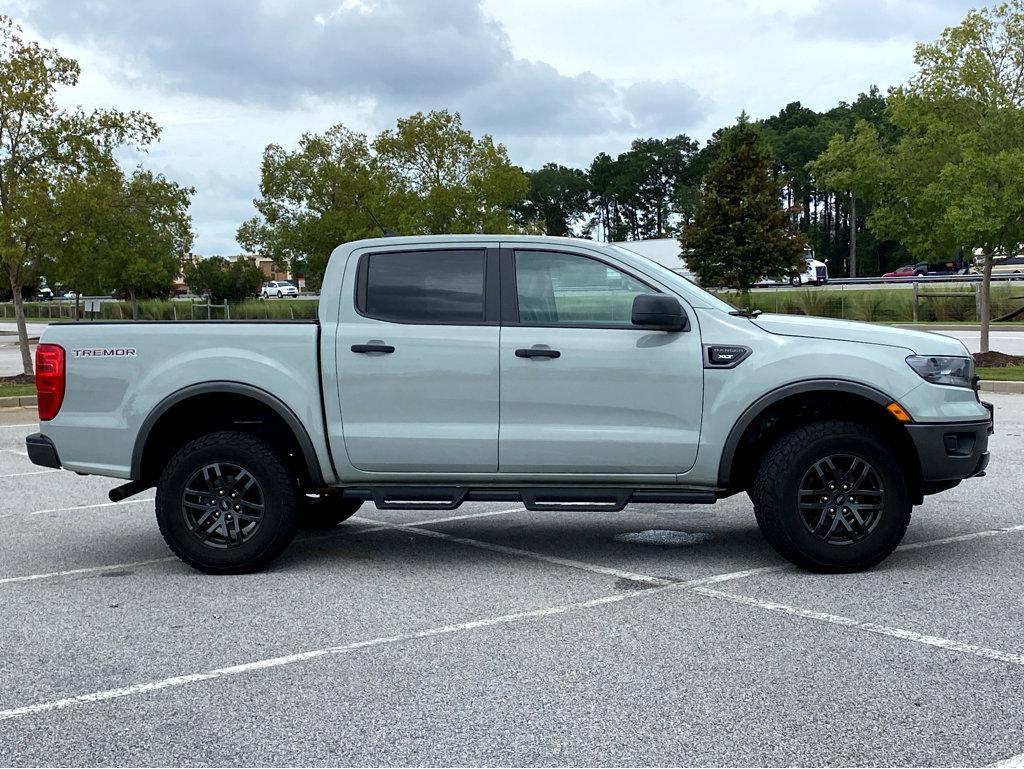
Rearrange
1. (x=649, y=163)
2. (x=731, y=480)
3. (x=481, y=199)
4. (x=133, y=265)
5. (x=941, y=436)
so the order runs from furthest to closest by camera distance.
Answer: (x=649, y=163) → (x=133, y=265) → (x=481, y=199) → (x=731, y=480) → (x=941, y=436)

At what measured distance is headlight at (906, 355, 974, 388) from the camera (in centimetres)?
627

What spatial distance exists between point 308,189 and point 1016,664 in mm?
47219

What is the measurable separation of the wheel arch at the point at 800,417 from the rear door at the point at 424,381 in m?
1.34

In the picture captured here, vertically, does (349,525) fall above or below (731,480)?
below

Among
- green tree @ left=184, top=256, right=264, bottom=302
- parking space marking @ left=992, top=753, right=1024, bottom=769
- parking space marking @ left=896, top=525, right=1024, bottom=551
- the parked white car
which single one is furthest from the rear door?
the parked white car

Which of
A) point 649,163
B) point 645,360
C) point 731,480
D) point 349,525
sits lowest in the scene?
point 349,525

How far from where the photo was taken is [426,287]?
→ 6.62 metres

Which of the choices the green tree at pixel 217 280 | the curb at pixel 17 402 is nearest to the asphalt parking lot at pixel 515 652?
the curb at pixel 17 402

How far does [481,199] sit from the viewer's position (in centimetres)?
3838

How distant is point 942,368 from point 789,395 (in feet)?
2.97

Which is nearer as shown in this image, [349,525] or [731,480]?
[731,480]

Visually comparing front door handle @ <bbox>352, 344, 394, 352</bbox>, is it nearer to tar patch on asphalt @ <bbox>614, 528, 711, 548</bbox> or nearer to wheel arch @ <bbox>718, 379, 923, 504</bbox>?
wheel arch @ <bbox>718, 379, 923, 504</bbox>

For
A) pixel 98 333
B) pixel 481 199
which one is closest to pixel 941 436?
pixel 98 333

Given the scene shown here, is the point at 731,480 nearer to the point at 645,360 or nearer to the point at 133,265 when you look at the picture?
the point at 645,360
